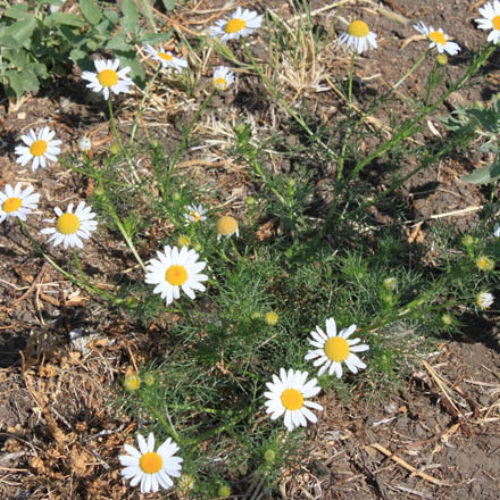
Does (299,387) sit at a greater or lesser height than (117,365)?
lesser

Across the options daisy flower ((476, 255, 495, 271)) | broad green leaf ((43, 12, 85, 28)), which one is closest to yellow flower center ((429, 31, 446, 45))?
daisy flower ((476, 255, 495, 271))

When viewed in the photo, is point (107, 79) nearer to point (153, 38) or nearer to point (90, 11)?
point (153, 38)

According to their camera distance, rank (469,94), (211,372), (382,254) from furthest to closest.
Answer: (469,94)
(382,254)
(211,372)

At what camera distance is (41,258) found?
3258 millimetres

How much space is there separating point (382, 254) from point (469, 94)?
1.60 m

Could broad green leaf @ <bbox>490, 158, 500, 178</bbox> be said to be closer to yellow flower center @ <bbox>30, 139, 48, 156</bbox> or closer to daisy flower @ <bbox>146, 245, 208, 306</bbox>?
daisy flower @ <bbox>146, 245, 208, 306</bbox>

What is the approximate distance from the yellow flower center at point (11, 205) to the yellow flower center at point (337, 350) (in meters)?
1.56

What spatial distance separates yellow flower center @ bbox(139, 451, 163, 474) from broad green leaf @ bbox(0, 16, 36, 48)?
266 centimetres

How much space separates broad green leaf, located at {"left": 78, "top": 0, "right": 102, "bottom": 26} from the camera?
3.52 m

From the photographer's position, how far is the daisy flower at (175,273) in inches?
94.0

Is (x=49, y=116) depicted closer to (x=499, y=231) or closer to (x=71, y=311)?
(x=71, y=311)

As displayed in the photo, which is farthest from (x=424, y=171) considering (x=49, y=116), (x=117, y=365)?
(x=49, y=116)

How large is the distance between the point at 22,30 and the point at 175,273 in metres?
2.12

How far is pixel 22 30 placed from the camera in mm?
3529
